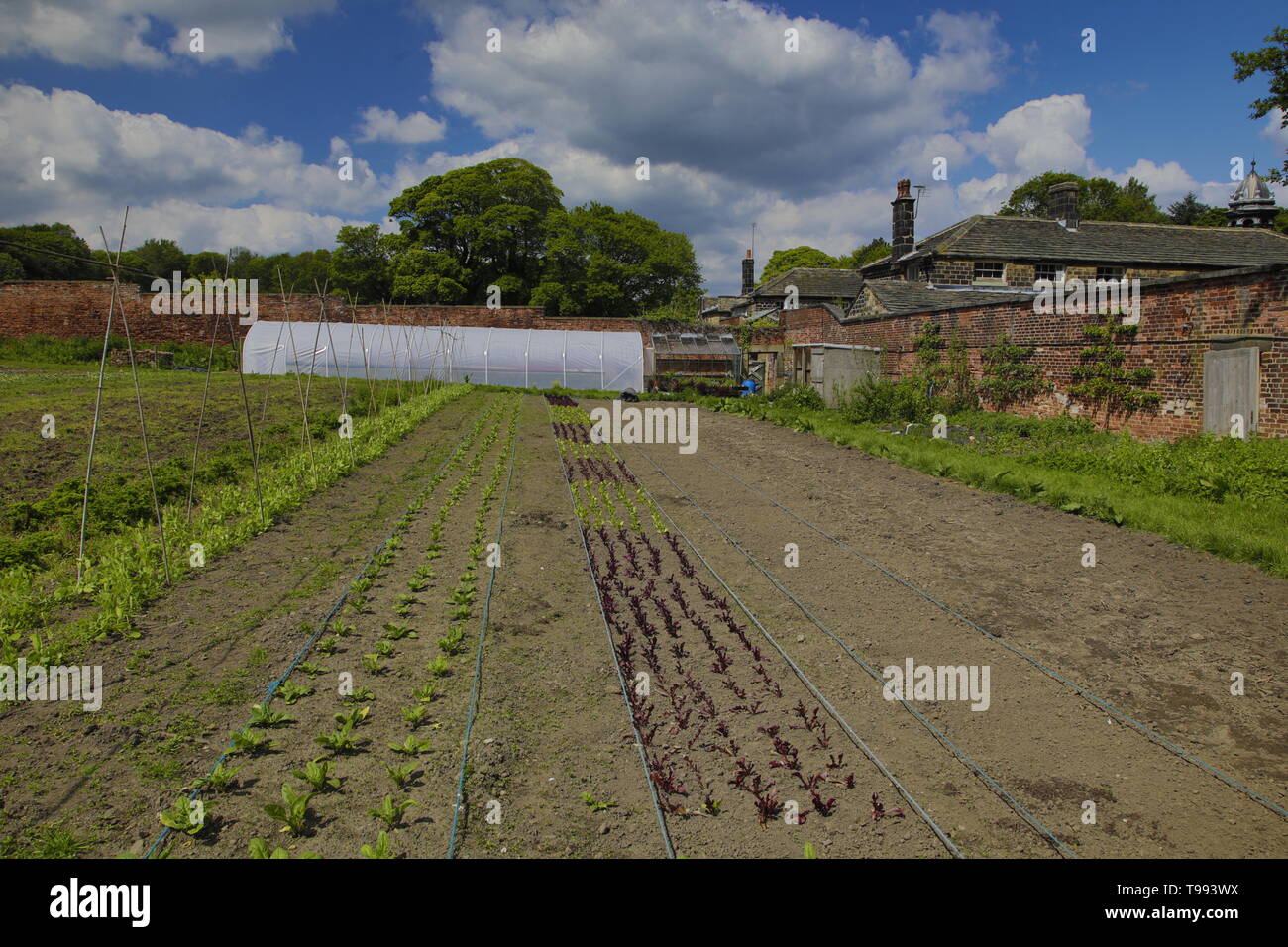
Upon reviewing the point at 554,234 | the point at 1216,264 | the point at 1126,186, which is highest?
the point at 1126,186

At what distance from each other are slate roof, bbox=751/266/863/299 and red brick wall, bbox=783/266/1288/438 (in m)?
24.2

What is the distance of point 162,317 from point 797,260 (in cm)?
5276

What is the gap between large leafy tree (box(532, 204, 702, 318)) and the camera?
146 ft

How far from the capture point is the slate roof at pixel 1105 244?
1041 inches

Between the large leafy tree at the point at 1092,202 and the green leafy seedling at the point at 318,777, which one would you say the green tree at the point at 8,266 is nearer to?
the green leafy seedling at the point at 318,777

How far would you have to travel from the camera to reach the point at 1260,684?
16.4 ft

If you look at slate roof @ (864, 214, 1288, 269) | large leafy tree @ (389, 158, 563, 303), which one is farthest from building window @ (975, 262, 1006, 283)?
large leafy tree @ (389, 158, 563, 303)

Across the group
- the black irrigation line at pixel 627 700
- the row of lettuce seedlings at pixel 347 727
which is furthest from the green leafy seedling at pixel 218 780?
the black irrigation line at pixel 627 700

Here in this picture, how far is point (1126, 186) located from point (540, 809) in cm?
7306

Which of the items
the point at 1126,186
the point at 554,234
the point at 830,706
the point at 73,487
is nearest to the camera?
the point at 830,706

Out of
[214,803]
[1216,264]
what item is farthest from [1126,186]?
[214,803]

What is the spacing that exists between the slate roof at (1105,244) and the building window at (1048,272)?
0.40 metres

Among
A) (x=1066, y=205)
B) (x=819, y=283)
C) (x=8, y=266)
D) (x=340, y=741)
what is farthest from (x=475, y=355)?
(x=8, y=266)

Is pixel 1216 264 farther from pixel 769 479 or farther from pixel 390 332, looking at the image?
pixel 390 332
